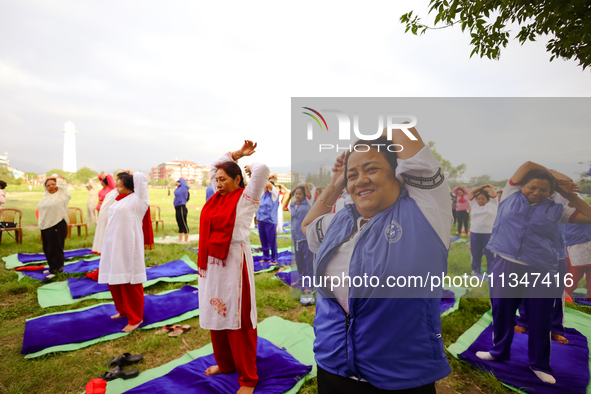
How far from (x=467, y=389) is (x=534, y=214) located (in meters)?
1.77

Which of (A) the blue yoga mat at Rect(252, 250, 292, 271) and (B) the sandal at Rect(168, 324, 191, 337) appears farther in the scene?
(A) the blue yoga mat at Rect(252, 250, 292, 271)

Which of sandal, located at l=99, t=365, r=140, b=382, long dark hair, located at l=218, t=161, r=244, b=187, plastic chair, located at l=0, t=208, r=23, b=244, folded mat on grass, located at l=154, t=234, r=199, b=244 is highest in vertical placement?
long dark hair, located at l=218, t=161, r=244, b=187

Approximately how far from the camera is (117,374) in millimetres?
2705

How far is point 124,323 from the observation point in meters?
3.72

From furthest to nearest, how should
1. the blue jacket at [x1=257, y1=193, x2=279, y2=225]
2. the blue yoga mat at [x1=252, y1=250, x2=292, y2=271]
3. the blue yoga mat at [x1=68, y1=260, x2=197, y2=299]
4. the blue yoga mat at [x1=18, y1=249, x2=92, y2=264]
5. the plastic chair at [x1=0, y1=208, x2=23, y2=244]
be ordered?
the plastic chair at [x1=0, y1=208, x2=23, y2=244], the blue yoga mat at [x1=252, y1=250, x2=292, y2=271], the blue jacket at [x1=257, y1=193, x2=279, y2=225], the blue yoga mat at [x1=18, y1=249, x2=92, y2=264], the blue yoga mat at [x1=68, y1=260, x2=197, y2=299]

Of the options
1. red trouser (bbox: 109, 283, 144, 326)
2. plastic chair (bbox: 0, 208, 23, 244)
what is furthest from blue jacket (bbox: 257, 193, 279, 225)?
plastic chair (bbox: 0, 208, 23, 244)

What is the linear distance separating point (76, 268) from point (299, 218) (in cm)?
639

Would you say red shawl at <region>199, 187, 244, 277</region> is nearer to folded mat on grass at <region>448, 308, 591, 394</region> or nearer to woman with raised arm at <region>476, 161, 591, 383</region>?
woman with raised arm at <region>476, 161, 591, 383</region>

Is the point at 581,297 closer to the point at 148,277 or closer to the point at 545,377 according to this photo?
the point at 545,377

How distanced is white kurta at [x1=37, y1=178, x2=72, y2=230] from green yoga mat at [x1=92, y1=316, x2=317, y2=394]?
4163 millimetres

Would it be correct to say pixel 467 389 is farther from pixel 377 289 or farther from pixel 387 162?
pixel 387 162

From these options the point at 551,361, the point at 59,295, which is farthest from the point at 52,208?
the point at 551,361

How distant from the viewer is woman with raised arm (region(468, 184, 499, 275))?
8.87ft

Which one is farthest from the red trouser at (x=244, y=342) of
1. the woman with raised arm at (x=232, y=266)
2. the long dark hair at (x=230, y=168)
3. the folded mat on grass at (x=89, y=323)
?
the folded mat on grass at (x=89, y=323)
